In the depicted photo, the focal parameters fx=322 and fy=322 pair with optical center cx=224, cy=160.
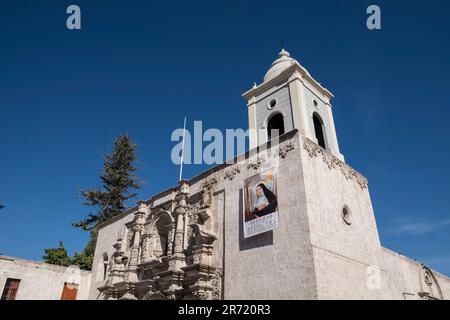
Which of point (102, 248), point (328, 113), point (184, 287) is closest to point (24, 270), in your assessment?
point (102, 248)

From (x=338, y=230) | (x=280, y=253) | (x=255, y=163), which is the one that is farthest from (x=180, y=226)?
(x=338, y=230)

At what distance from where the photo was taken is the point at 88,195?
35375 millimetres

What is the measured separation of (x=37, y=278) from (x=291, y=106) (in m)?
20.2

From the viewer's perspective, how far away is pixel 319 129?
19.8m

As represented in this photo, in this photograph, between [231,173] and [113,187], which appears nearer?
[231,173]

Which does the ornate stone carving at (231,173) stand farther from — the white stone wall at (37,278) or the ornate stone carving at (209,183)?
the white stone wall at (37,278)

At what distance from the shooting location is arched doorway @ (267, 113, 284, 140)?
19203 mm

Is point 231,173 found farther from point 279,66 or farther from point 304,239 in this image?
point 279,66

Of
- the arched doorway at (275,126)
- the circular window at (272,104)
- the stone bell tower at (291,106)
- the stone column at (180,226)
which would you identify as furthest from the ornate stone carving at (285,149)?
the stone column at (180,226)

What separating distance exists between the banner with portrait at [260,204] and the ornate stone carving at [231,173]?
1591mm

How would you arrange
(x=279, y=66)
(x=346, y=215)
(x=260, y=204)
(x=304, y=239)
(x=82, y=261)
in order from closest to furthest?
(x=304, y=239) < (x=260, y=204) < (x=346, y=215) < (x=279, y=66) < (x=82, y=261)

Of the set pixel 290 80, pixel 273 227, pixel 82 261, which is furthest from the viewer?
pixel 82 261

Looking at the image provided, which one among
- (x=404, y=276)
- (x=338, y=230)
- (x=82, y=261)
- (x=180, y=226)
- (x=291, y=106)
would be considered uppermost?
(x=291, y=106)

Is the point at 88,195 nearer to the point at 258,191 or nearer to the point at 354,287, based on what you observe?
the point at 258,191
